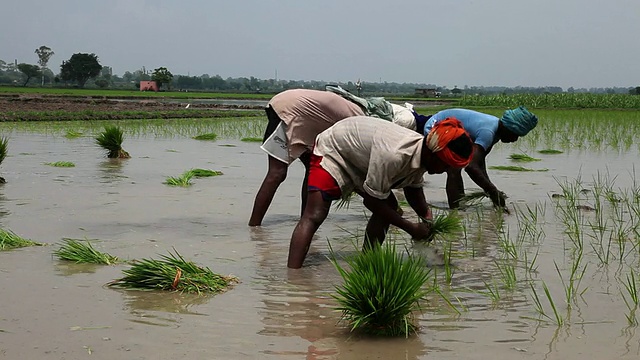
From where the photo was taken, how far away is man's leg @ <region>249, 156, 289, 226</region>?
212 inches

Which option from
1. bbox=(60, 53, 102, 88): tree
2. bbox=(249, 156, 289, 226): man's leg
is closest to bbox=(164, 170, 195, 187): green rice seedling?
bbox=(249, 156, 289, 226): man's leg

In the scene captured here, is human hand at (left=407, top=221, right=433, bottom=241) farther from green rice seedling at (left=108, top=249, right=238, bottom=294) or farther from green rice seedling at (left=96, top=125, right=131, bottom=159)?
green rice seedling at (left=96, top=125, right=131, bottom=159)

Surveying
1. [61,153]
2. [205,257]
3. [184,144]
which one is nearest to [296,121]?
[205,257]

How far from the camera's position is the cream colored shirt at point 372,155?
12.2 ft

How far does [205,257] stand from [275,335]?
5.05 feet

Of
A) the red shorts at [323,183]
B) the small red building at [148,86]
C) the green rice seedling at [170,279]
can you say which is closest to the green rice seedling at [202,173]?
the red shorts at [323,183]

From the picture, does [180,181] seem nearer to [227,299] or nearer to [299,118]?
[299,118]

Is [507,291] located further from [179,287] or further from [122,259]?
[122,259]

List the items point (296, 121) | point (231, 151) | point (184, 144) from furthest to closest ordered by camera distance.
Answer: point (184, 144), point (231, 151), point (296, 121)

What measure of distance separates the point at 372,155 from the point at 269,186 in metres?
1.77

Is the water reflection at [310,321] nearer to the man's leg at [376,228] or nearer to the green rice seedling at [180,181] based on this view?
the man's leg at [376,228]

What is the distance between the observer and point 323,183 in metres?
4.09

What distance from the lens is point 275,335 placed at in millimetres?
3113

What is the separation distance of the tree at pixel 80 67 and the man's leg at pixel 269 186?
238ft
